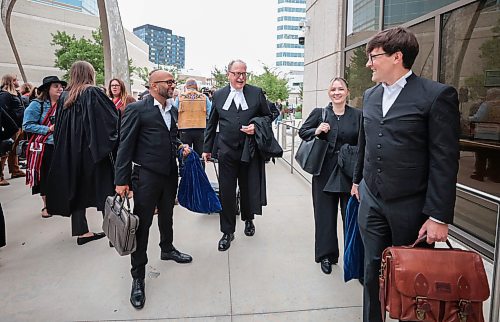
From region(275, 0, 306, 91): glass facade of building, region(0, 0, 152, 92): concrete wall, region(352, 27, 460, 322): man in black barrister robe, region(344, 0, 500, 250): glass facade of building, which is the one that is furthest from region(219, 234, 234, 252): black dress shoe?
region(275, 0, 306, 91): glass facade of building

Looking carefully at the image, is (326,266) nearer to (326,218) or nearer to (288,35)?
(326,218)

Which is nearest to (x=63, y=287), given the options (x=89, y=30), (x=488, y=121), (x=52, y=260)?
(x=52, y=260)

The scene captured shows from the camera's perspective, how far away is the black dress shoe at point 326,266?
358cm

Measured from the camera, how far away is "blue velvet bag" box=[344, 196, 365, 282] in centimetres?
290

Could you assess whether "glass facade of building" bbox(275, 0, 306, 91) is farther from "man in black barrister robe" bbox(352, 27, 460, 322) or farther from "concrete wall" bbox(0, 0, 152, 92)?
"man in black barrister robe" bbox(352, 27, 460, 322)

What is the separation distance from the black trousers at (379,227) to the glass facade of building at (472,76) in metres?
2.41

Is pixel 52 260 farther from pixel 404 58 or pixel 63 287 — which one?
pixel 404 58

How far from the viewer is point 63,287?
3330mm

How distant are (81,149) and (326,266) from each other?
2860mm

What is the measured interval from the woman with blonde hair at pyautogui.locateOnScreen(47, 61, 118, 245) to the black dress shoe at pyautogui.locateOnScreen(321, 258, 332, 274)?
96.8 inches

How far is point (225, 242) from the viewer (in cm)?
422

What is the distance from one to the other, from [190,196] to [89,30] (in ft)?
168

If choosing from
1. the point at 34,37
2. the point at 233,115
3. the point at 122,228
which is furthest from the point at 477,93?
the point at 34,37

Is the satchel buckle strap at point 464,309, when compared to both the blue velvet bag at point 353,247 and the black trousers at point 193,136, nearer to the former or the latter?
the blue velvet bag at point 353,247
